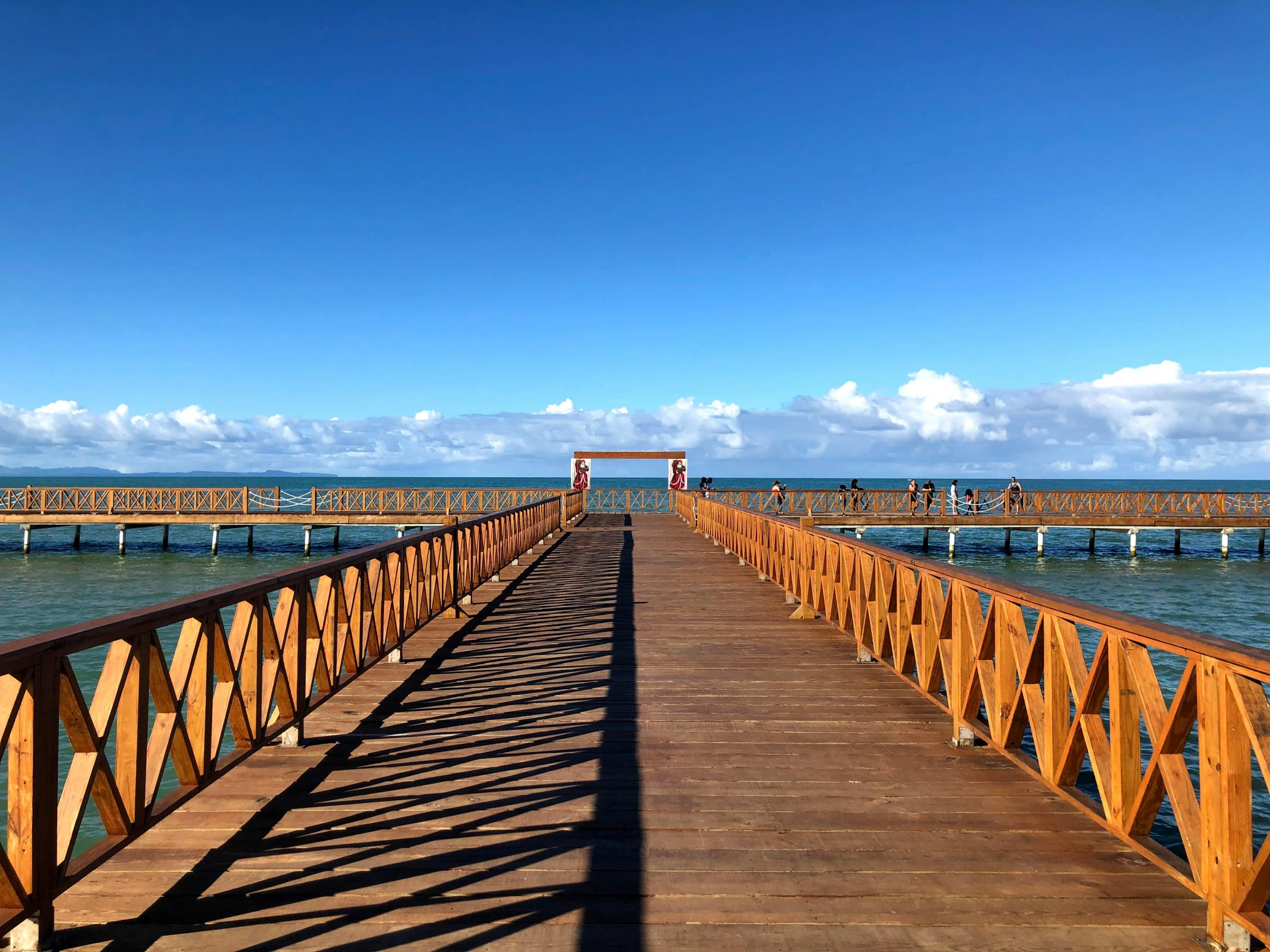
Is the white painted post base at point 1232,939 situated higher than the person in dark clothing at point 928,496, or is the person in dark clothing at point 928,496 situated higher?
the person in dark clothing at point 928,496

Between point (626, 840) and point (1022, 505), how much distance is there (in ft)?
99.7

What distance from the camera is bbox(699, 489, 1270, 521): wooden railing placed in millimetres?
28844

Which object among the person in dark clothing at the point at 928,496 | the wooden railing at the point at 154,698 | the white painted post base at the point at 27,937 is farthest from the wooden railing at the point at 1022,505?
the white painted post base at the point at 27,937

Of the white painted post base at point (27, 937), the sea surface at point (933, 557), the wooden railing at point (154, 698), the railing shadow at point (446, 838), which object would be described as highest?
the wooden railing at point (154, 698)

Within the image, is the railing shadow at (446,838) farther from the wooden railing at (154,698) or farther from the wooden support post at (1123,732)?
the wooden support post at (1123,732)

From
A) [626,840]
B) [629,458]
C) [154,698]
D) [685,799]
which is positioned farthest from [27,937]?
[629,458]

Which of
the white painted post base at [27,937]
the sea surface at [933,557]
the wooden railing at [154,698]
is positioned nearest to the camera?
the wooden railing at [154,698]

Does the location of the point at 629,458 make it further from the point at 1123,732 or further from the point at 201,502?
the point at 1123,732

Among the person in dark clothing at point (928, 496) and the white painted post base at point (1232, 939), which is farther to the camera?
the person in dark clothing at point (928, 496)

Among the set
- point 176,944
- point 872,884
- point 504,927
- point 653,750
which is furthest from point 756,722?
point 176,944

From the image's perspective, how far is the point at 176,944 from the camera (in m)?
2.45

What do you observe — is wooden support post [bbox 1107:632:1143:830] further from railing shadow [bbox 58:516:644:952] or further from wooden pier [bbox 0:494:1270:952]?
railing shadow [bbox 58:516:644:952]

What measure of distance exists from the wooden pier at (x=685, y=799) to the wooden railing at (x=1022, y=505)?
918 inches

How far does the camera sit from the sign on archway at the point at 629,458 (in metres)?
30.9
